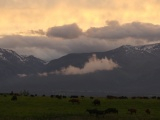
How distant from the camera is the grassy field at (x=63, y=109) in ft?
190

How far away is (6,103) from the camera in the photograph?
72062 millimetres

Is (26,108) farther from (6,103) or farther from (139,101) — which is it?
(139,101)

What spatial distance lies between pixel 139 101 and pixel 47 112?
2567 centimetres

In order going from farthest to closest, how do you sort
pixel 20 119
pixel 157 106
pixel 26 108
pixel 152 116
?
pixel 157 106 → pixel 26 108 → pixel 152 116 → pixel 20 119

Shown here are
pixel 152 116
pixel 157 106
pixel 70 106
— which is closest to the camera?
pixel 152 116

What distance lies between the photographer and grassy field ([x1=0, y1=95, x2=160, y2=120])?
190 ft

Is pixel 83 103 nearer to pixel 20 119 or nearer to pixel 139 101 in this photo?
pixel 139 101

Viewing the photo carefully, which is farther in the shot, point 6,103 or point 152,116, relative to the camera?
point 6,103

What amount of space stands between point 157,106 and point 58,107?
2054 centimetres

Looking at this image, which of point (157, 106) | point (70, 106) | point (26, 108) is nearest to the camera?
point (26, 108)

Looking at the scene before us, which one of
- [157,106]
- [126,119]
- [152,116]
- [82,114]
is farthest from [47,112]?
[157,106]

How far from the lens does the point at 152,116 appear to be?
199ft

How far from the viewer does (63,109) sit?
66062 millimetres

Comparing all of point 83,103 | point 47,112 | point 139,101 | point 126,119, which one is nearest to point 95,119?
point 126,119
